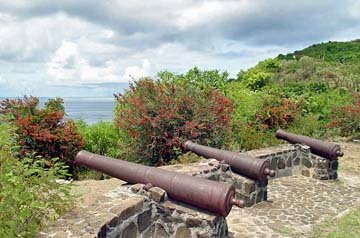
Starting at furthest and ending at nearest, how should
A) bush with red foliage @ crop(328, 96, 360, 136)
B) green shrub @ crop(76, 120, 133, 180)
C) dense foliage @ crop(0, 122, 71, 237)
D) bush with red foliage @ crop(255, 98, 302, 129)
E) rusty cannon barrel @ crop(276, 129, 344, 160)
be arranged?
1. bush with red foliage @ crop(328, 96, 360, 136)
2. bush with red foliage @ crop(255, 98, 302, 129)
3. green shrub @ crop(76, 120, 133, 180)
4. rusty cannon barrel @ crop(276, 129, 344, 160)
5. dense foliage @ crop(0, 122, 71, 237)

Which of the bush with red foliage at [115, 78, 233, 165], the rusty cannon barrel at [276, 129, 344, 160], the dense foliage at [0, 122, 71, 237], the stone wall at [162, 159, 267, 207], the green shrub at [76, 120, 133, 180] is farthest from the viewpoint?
the green shrub at [76, 120, 133, 180]

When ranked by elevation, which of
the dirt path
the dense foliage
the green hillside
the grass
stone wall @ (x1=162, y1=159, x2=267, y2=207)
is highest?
the green hillside

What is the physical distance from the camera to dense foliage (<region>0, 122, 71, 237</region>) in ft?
12.7

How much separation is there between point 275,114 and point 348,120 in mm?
3907

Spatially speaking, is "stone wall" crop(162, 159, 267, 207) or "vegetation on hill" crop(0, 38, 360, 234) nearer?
"vegetation on hill" crop(0, 38, 360, 234)

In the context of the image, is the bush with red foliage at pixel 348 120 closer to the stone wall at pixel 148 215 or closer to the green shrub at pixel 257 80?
the stone wall at pixel 148 215

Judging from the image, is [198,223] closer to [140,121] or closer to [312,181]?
[140,121]

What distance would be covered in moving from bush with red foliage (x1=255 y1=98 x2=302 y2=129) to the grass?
23.4ft

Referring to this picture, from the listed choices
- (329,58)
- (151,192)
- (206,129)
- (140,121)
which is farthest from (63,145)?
(329,58)

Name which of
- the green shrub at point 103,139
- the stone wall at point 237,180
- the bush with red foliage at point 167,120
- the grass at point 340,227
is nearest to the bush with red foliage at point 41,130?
the green shrub at point 103,139

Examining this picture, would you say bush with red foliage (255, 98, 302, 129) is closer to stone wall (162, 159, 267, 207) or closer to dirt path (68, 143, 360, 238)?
dirt path (68, 143, 360, 238)

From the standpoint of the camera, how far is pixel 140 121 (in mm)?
10539

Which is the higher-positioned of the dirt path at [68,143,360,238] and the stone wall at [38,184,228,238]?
the stone wall at [38,184,228,238]

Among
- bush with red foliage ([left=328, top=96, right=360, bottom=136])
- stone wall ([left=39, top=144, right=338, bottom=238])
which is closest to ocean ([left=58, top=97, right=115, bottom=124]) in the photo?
stone wall ([left=39, top=144, right=338, bottom=238])
